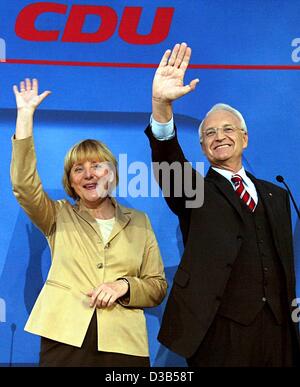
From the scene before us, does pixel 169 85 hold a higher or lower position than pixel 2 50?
lower

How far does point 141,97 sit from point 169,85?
25.0 inches

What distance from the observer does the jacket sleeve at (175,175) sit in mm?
2254

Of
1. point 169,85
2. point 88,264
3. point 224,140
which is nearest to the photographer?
point 169,85

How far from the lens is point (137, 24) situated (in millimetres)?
2869

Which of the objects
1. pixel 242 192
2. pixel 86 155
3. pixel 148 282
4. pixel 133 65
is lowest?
pixel 148 282

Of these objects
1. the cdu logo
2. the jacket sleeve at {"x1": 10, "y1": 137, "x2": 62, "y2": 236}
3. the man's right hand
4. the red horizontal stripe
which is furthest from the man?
the cdu logo

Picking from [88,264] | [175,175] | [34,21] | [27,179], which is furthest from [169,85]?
[34,21]

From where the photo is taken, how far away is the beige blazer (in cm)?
226

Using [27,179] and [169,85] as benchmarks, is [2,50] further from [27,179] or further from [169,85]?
[169,85]

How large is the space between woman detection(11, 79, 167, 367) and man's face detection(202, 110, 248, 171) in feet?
1.23

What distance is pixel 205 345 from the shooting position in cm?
229

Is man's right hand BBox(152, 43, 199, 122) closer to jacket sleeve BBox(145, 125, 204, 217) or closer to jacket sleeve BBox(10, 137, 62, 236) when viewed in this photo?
jacket sleeve BBox(145, 125, 204, 217)

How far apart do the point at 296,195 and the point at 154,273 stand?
0.81 m
